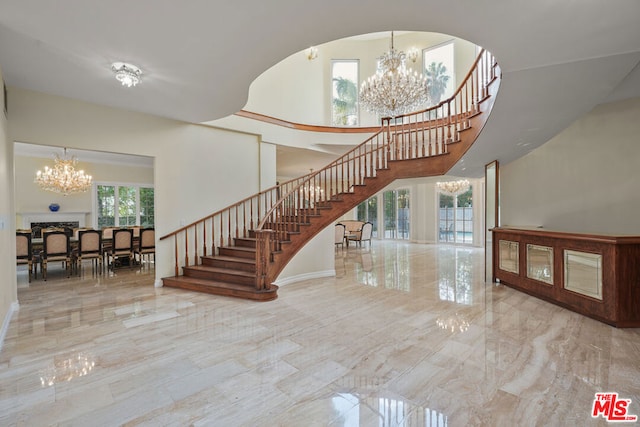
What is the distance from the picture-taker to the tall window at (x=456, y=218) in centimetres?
1139

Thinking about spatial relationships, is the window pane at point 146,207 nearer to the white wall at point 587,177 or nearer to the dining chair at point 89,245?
the dining chair at point 89,245

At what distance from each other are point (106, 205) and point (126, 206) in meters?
0.56

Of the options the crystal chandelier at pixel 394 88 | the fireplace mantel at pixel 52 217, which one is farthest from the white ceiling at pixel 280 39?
the fireplace mantel at pixel 52 217

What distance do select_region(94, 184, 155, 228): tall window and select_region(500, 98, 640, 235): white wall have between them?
10.7 meters

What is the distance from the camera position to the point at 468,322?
343cm

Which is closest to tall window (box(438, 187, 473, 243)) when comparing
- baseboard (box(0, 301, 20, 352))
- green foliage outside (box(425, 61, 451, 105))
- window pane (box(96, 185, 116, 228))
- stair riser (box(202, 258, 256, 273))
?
green foliage outside (box(425, 61, 451, 105))

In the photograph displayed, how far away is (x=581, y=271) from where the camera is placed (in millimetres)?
3691

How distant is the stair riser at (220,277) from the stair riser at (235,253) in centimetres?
62

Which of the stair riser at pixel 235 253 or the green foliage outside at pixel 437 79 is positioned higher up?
the green foliage outside at pixel 437 79

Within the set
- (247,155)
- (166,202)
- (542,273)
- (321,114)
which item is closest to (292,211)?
(247,155)

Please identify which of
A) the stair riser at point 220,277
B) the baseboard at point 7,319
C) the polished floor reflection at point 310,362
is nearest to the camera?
the polished floor reflection at point 310,362

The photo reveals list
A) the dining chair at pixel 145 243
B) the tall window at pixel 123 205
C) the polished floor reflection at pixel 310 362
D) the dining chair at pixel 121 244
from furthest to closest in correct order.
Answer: the tall window at pixel 123 205 → the dining chair at pixel 145 243 → the dining chair at pixel 121 244 → the polished floor reflection at pixel 310 362

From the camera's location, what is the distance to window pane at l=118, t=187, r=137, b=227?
383 inches

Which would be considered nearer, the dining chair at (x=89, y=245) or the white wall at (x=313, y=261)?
the white wall at (x=313, y=261)
